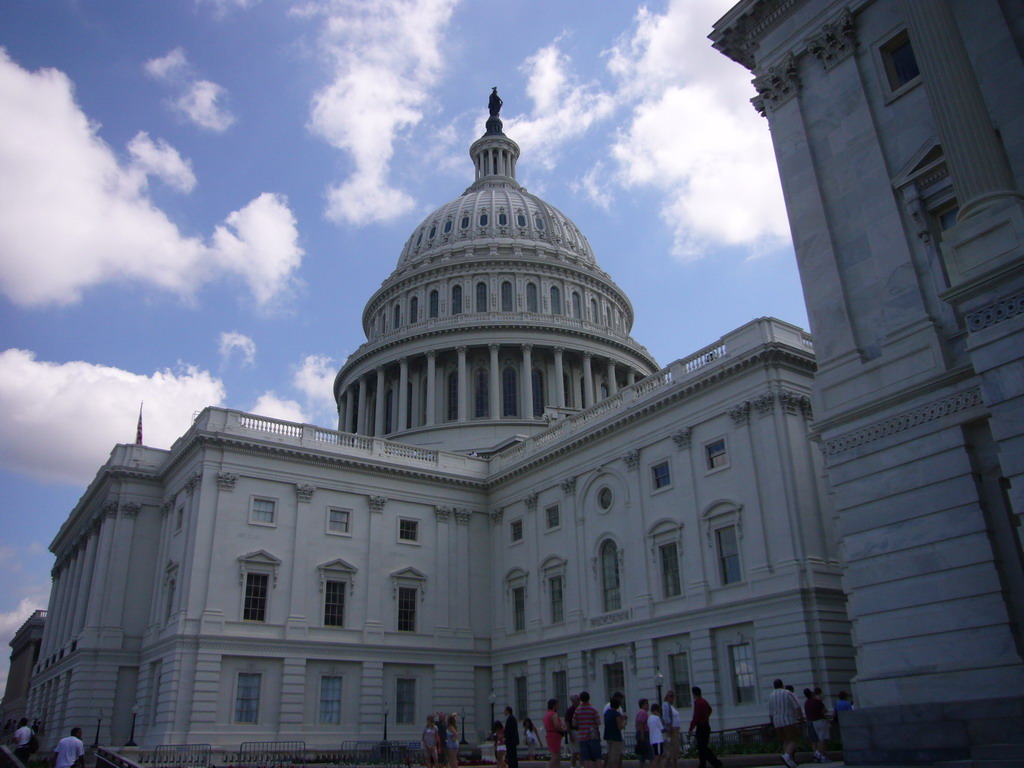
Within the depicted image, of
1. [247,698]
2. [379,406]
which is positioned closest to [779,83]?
[247,698]

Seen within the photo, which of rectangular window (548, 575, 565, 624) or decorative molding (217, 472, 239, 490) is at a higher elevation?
decorative molding (217, 472, 239, 490)

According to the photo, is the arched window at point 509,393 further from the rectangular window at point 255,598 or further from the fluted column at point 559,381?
the rectangular window at point 255,598

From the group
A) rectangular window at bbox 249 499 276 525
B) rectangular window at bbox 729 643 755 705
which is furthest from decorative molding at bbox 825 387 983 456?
rectangular window at bbox 249 499 276 525

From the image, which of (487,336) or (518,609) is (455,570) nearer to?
(518,609)

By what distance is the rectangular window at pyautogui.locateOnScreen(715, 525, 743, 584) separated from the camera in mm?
38156

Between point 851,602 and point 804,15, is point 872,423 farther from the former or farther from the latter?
point 804,15

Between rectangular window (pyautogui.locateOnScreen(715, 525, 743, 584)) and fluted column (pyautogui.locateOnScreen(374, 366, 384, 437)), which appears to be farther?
fluted column (pyautogui.locateOnScreen(374, 366, 384, 437))

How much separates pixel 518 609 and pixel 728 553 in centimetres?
1669

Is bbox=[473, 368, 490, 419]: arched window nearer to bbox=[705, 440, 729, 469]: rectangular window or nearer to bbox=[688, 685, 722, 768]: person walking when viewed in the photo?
bbox=[705, 440, 729, 469]: rectangular window

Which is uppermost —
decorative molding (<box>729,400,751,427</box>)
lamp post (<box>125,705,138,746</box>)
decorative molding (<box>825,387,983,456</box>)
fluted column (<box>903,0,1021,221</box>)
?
decorative molding (<box>729,400,751,427</box>)

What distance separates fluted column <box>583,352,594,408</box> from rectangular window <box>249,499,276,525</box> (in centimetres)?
3295

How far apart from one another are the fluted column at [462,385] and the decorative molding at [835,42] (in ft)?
170

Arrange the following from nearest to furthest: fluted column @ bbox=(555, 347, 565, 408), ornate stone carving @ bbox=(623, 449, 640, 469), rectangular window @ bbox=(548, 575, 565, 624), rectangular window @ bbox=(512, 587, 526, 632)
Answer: ornate stone carving @ bbox=(623, 449, 640, 469), rectangular window @ bbox=(548, 575, 565, 624), rectangular window @ bbox=(512, 587, 526, 632), fluted column @ bbox=(555, 347, 565, 408)

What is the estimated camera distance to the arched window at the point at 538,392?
73562mm
